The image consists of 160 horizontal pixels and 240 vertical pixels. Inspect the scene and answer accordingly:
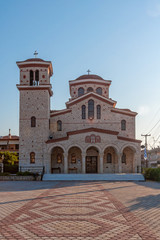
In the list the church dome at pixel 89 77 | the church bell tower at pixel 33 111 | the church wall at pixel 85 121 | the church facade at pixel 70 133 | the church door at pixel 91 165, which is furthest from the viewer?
the church dome at pixel 89 77

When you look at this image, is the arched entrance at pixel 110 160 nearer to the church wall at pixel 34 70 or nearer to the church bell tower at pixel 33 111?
the church bell tower at pixel 33 111

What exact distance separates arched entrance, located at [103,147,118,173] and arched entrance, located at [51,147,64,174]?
228 inches

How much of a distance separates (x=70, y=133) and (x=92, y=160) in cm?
573

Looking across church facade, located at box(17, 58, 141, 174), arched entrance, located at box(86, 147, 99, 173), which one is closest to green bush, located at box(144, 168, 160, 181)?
church facade, located at box(17, 58, 141, 174)

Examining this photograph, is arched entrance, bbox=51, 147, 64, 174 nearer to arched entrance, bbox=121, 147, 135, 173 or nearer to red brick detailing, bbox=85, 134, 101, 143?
red brick detailing, bbox=85, 134, 101, 143

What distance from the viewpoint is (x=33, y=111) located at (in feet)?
110

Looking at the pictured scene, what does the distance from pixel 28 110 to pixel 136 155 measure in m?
15.3

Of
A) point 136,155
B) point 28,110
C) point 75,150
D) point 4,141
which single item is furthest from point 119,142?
point 4,141

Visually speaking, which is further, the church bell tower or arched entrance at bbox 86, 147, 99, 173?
arched entrance at bbox 86, 147, 99, 173

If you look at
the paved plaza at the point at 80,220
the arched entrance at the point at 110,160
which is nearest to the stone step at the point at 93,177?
the arched entrance at the point at 110,160

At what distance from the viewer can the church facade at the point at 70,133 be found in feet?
105

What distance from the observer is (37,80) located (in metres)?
35.0

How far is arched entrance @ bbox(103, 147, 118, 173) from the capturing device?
34.2 metres

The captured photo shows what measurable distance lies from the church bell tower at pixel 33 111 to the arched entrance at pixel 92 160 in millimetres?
6161
